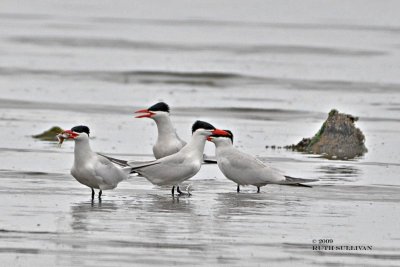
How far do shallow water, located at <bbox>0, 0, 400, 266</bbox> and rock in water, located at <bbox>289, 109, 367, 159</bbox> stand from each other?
0.42m

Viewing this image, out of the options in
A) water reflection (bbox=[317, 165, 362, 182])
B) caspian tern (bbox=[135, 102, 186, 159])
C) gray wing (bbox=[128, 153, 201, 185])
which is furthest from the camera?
caspian tern (bbox=[135, 102, 186, 159])

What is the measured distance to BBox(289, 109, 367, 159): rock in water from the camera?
58.1 feet

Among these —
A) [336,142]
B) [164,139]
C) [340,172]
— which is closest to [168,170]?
[164,139]

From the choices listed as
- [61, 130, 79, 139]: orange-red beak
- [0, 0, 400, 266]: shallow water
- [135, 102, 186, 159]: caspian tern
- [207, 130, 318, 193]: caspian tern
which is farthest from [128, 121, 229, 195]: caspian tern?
[135, 102, 186, 159]: caspian tern

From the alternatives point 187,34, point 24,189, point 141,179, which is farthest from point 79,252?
point 187,34

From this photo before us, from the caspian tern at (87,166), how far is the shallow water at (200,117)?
248 mm

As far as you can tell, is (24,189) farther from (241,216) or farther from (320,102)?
(320,102)

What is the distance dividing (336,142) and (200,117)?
164 inches

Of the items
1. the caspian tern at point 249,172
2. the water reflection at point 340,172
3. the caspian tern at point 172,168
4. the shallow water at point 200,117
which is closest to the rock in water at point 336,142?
the shallow water at point 200,117

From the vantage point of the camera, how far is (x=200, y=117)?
2139cm
